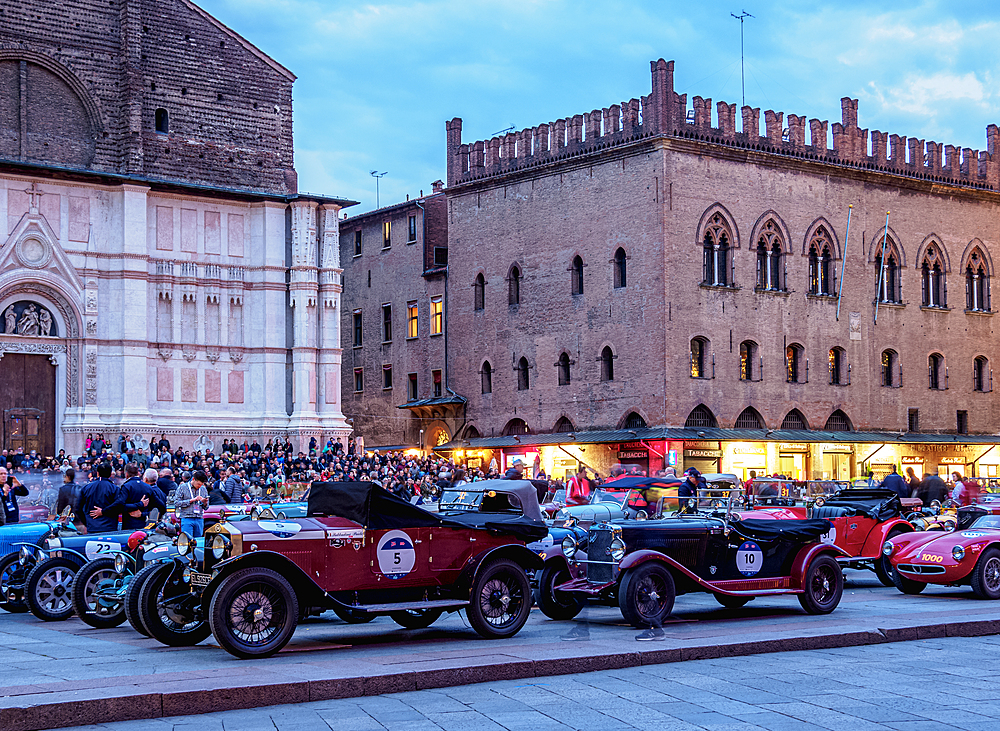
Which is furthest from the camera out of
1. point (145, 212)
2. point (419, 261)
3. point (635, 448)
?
point (419, 261)

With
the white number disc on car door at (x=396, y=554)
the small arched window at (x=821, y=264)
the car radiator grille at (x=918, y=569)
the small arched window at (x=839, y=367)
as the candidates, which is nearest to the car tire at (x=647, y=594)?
the white number disc on car door at (x=396, y=554)

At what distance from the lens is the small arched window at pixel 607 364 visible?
48188 millimetres

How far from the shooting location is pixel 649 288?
4662 cm

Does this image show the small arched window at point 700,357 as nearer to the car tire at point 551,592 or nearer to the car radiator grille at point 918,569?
the car radiator grille at point 918,569

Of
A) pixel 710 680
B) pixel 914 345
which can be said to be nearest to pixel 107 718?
pixel 710 680

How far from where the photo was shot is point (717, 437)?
152 feet

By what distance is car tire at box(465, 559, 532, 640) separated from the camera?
13.7 metres

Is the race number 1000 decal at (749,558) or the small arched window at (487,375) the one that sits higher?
the small arched window at (487,375)

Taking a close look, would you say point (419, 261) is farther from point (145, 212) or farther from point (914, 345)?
point (914, 345)

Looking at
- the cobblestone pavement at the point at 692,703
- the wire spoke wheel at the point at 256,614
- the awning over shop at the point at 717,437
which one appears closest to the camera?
the cobblestone pavement at the point at 692,703

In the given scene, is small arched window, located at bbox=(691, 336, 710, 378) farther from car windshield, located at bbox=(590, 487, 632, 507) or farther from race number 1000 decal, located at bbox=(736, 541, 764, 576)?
race number 1000 decal, located at bbox=(736, 541, 764, 576)

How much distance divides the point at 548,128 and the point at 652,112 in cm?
518

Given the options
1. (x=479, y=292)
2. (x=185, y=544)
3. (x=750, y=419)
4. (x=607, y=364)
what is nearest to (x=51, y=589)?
(x=185, y=544)

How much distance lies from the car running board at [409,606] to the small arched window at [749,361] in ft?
118
